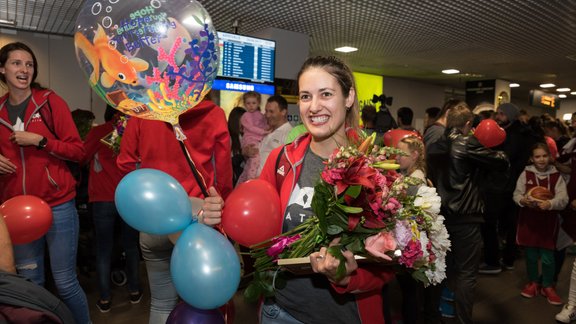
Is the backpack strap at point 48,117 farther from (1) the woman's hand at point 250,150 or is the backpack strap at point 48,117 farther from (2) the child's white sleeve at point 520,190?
(2) the child's white sleeve at point 520,190

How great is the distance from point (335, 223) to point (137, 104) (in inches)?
33.8

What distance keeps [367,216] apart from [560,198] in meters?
3.39

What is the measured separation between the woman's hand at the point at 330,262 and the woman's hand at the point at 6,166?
184 centimetres

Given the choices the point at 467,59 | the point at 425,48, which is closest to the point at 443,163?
the point at 425,48

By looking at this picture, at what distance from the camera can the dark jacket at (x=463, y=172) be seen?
2.85m

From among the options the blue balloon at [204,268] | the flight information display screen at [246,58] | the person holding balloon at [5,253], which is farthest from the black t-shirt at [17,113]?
the flight information display screen at [246,58]

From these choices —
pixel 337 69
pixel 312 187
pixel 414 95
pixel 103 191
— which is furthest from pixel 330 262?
pixel 414 95

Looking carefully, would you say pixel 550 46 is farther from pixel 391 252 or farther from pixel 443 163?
pixel 391 252

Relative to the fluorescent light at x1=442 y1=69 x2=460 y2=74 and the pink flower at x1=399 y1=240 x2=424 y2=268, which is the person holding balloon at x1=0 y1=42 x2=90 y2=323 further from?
the fluorescent light at x1=442 y1=69 x2=460 y2=74

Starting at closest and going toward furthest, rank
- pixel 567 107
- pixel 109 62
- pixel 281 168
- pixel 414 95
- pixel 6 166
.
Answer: pixel 109 62
pixel 281 168
pixel 6 166
pixel 414 95
pixel 567 107

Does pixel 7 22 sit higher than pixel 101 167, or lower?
higher

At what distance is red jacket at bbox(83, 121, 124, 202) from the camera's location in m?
3.17

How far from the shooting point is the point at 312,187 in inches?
56.2

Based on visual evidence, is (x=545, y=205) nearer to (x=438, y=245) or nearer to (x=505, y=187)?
(x=505, y=187)
